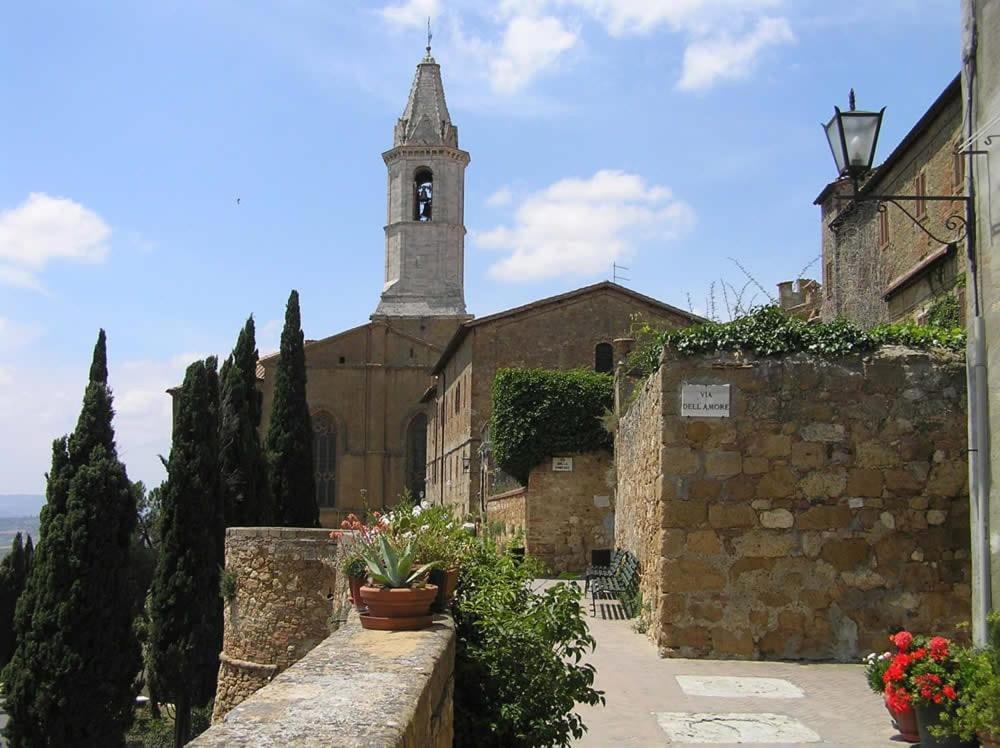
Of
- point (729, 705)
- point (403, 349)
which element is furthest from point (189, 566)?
point (403, 349)

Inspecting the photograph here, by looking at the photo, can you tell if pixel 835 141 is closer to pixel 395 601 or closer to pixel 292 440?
pixel 395 601

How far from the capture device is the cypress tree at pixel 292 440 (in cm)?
3691

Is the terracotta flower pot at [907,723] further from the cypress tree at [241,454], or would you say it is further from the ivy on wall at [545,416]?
the cypress tree at [241,454]

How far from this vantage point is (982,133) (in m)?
8.05

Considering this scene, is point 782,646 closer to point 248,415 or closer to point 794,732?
point 794,732

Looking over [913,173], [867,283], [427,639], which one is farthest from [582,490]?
[427,639]

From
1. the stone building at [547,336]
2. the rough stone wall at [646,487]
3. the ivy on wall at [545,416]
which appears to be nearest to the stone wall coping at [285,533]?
the rough stone wall at [646,487]

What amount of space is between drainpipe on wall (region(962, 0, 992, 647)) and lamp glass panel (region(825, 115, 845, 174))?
966 mm

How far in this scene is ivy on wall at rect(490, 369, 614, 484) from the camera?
936 inches

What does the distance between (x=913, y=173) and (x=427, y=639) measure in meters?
14.5

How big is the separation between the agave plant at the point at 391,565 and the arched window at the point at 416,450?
48.1 meters

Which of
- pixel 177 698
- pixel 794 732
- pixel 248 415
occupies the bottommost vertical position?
pixel 177 698

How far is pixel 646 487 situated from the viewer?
38.2ft

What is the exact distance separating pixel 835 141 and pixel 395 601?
193 inches
